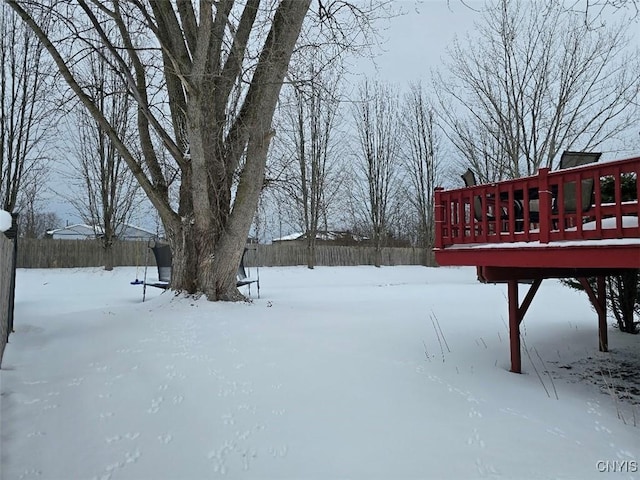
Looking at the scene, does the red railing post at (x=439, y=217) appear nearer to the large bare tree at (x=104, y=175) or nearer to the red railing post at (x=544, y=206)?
the red railing post at (x=544, y=206)

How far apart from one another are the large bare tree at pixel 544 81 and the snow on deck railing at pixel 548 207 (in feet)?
34.4

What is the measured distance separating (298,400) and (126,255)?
48.9 ft

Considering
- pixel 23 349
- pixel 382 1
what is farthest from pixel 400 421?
pixel 382 1

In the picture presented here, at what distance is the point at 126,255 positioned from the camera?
15.9 m

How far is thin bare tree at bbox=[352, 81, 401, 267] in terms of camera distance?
2098 centimetres

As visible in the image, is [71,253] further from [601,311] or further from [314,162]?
[601,311]

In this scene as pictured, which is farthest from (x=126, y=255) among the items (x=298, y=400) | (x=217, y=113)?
(x=298, y=400)

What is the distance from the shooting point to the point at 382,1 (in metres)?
5.88

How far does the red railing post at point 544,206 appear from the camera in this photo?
130 inches

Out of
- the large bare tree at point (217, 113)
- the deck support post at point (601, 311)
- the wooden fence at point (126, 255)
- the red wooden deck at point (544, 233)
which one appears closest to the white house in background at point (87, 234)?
the wooden fence at point (126, 255)

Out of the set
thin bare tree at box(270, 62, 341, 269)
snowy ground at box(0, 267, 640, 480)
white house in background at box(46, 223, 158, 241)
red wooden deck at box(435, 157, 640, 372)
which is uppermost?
thin bare tree at box(270, 62, 341, 269)

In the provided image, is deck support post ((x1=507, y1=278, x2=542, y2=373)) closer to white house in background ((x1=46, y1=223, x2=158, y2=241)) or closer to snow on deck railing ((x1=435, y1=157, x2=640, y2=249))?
snow on deck railing ((x1=435, y1=157, x2=640, y2=249))

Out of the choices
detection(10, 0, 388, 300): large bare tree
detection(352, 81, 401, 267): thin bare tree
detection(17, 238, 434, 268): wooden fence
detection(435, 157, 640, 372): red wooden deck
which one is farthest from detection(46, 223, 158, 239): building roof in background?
detection(435, 157, 640, 372): red wooden deck

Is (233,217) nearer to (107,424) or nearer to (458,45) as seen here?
(107,424)
